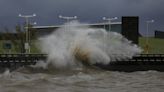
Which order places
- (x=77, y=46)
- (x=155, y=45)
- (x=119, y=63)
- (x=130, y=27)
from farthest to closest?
(x=155, y=45), (x=130, y=27), (x=119, y=63), (x=77, y=46)

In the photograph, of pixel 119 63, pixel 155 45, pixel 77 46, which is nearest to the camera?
pixel 77 46

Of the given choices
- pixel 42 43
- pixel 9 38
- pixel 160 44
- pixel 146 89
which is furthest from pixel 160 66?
pixel 160 44

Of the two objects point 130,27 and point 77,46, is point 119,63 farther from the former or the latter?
point 130,27

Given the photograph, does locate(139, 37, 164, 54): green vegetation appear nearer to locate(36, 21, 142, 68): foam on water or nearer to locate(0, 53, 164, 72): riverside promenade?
locate(0, 53, 164, 72): riverside promenade

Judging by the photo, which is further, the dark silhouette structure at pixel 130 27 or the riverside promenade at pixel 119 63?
the dark silhouette structure at pixel 130 27

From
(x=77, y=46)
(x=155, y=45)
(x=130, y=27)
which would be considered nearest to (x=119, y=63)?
(x=77, y=46)

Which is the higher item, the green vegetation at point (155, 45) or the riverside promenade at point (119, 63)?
the riverside promenade at point (119, 63)

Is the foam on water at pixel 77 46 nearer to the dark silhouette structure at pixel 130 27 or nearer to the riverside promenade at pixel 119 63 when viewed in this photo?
the riverside promenade at pixel 119 63

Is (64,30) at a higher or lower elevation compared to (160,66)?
higher

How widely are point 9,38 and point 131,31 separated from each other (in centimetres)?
4381

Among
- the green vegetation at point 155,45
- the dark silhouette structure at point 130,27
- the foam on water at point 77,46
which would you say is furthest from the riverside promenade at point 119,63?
the green vegetation at point 155,45

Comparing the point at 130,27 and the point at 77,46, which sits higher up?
the point at 130,27

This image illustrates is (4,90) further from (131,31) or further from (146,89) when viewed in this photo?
(131,31)

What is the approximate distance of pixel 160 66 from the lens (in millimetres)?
92375
